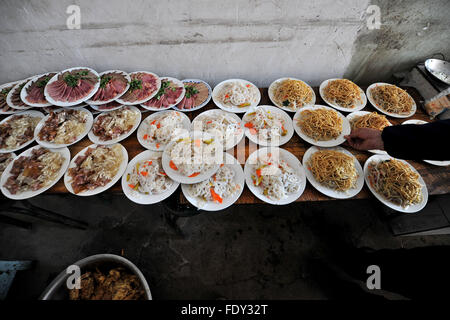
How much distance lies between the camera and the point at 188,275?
3309 millimetres

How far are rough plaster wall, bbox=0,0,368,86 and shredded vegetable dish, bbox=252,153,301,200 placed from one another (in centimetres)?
200

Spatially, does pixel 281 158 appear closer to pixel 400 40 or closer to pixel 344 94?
pixel 344 94

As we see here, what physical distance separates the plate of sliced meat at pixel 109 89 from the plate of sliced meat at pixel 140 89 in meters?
0.07

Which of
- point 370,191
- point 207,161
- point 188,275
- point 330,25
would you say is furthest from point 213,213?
point 330,25

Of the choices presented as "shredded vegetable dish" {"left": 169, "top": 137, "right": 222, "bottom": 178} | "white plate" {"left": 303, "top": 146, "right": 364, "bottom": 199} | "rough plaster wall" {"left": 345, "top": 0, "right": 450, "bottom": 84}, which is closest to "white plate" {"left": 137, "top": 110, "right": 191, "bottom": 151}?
"shredded vegetable dish" {"left": 169, "top": 137, "right": 222, "bottom": 178}

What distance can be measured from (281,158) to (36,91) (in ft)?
12.5

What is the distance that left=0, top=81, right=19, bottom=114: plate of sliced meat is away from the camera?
9.87ft

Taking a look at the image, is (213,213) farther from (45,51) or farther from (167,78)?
(45,51)

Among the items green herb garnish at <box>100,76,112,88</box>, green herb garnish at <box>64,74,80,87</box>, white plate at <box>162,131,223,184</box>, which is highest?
green herb garnish at <box>64,74,80,87</box>

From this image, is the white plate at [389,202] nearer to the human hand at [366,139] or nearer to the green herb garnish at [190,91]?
the human hand at [366,139]

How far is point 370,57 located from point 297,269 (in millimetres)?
4091

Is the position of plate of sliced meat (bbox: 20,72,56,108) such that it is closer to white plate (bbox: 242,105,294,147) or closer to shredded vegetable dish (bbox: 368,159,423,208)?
white plate (bbox: 242,105,294,147)

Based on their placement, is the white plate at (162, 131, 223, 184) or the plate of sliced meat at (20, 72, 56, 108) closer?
the white plate at (162, 131, 223, 184)

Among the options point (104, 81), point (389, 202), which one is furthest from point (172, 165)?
point (389, 202)
